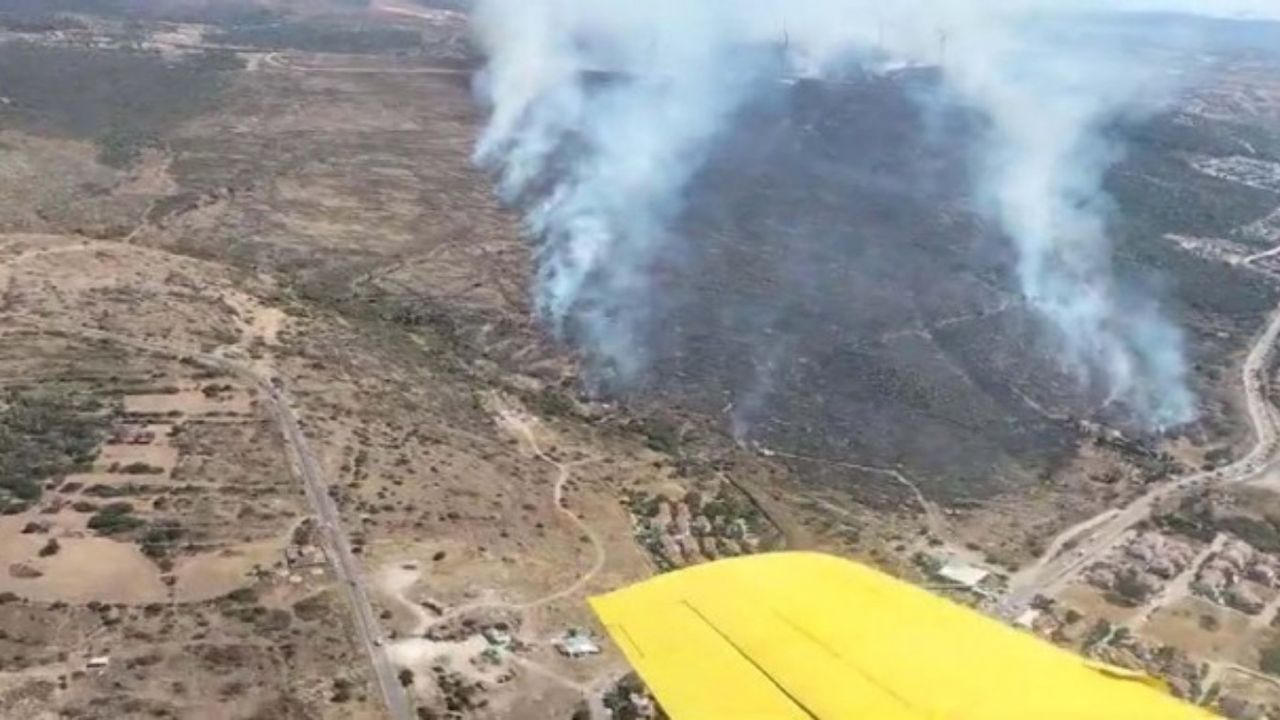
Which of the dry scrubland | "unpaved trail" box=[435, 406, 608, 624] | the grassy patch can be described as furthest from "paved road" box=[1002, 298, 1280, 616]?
the grassy patch

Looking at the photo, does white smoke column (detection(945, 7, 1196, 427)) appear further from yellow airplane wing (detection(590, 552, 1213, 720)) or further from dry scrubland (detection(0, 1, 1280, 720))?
yellow airplane wing (detection(590, 552, 1213, 720))

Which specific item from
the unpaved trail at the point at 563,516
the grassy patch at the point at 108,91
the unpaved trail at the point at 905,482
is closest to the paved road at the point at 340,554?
the unpaved trail at the point at 563,516

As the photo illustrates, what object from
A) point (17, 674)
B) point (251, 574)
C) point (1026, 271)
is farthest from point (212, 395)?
point (1026, 271)

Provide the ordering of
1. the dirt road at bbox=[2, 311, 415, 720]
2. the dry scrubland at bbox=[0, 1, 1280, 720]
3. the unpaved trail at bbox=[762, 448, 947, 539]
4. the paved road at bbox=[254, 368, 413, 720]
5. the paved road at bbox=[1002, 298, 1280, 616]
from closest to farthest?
the paved road at bbox=[254, 368, 413, 720], the dirt road at bbox=[2, 311, 415, 720], the dry scrubland at bbox=[0, 1, 1280, 720], the paved road at bbox=[1002, 298, 1280, 616], the unpaved trail at bbox=[762, 448, 947, 539]

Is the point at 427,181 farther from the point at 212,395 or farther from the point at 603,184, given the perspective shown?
the point at 212,395

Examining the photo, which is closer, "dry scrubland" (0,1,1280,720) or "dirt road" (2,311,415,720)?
"dirt road" (2,311,415,720)

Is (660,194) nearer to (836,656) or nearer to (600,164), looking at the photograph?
(600,164)

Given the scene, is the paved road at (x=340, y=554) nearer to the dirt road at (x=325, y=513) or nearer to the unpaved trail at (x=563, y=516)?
the dirt road at (x=325, y=513)
